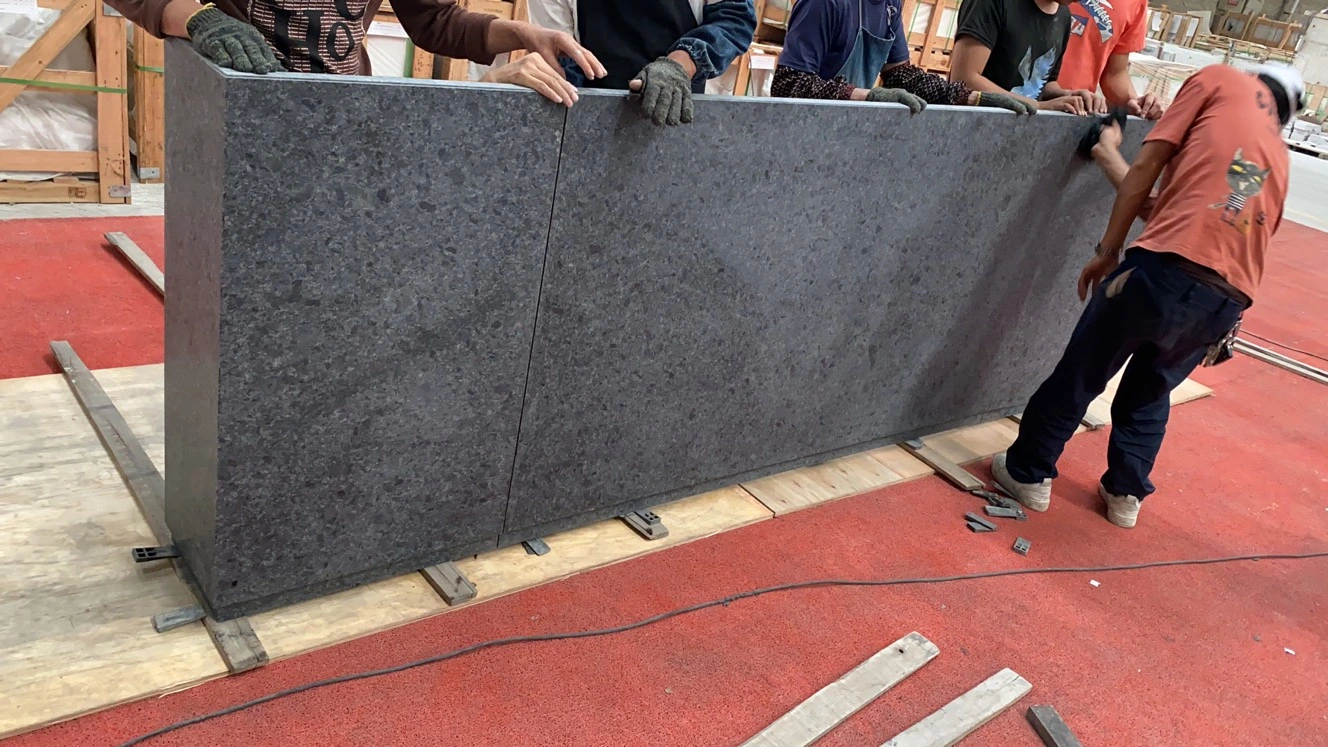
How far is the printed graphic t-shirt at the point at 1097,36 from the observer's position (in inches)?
161

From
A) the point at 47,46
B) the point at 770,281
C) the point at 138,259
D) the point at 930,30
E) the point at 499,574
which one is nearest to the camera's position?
the point at 499,574

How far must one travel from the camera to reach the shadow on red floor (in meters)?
3.54

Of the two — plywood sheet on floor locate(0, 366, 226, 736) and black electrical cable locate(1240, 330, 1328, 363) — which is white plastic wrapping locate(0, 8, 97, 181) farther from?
black electrical cable locate(1240, 330, 1328, 363)

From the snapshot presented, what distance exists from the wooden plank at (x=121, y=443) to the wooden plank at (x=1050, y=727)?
2486 millimetres

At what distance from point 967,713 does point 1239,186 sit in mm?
2107

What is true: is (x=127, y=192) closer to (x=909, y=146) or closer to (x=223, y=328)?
(x=223, y=328)

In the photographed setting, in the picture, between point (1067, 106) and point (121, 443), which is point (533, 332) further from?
point (1067, 106)

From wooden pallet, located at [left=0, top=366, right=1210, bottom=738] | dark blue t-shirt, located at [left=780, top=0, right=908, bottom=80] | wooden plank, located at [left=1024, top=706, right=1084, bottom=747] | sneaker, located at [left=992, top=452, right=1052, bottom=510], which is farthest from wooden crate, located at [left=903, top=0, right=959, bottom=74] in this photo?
wooden plank, located at [left=1024, top=706, right=1084, bottom=747]

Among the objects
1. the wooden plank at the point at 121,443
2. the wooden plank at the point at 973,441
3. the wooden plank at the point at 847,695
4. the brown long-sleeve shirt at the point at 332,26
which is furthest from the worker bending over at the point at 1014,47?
the wooden plank at the point at 121,443

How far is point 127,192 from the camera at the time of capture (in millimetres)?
5086

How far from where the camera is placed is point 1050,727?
8.59 feet

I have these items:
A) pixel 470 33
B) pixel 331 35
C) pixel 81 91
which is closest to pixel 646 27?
pixel 470 33

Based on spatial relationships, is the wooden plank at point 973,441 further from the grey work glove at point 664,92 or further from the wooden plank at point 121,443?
the wooden plank at point 121,443

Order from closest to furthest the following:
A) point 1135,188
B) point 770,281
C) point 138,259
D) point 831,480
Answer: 1. point 770,281
2. point 1135,188
3. point 831,480
4. point 138,259
